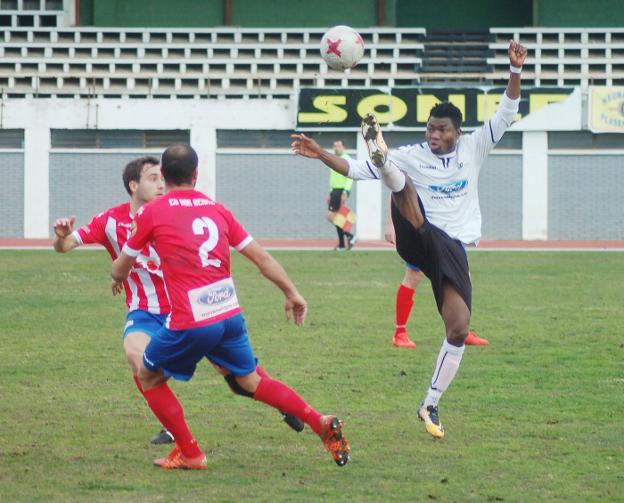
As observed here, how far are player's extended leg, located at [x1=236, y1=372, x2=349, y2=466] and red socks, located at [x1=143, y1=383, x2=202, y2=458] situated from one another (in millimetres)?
387

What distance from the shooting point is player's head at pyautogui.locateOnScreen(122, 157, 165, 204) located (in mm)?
7500

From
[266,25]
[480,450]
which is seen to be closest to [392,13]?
[266,25]

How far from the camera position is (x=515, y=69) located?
8438 mm

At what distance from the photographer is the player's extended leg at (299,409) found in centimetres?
679

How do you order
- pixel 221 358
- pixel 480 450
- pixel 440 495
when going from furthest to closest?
pixel 480 450 < pixel 221 358 < pixel 440 495

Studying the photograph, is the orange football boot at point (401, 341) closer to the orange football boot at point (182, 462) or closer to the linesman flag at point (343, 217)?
the orange football boot at point (182, 462)

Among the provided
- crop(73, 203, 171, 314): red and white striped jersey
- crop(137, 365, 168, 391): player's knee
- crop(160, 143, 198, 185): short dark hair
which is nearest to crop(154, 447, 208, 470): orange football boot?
crop(137, 365, 168, 391): player's knee

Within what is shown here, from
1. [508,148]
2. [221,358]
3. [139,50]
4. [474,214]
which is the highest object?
[139,50]

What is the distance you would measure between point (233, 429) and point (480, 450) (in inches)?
64.9

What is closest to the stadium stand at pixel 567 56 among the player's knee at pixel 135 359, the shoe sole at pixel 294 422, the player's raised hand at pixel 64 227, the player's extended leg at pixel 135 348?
the shoe sole at pixel 294 422

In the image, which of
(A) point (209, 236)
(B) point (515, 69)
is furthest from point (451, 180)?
(A) point (209, 236)

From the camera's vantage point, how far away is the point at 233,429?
8.06m

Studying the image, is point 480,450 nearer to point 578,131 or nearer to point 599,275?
point 599,275

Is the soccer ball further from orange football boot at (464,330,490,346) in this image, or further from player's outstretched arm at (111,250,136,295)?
player's outstretched arm at (111,250,136,295)
